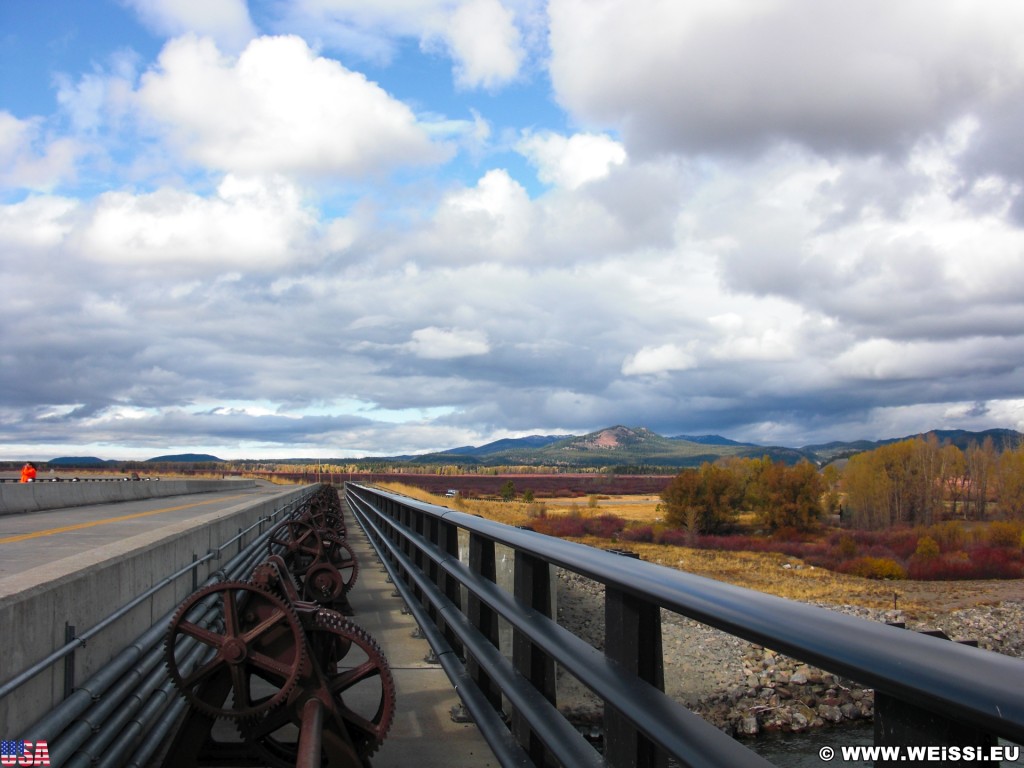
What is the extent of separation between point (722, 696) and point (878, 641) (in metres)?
23.3

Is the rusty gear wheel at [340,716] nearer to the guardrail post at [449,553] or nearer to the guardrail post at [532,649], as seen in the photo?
the guardrail post at [532,649]

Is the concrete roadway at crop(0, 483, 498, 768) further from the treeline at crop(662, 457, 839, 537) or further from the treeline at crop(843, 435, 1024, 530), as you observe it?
the treeline at crop(843, 435, 1024, 530)

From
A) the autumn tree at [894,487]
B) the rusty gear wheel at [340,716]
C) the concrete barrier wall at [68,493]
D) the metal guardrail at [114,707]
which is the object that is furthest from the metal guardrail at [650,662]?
the autumn tree at [894,487]

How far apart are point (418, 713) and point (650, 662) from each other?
3.92 meters

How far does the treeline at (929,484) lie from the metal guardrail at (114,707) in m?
118

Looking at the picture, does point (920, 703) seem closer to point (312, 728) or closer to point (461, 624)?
point (312, 728)

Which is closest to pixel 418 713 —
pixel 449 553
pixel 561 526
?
pixel 449 553

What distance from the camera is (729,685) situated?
Answer: 2392 cm

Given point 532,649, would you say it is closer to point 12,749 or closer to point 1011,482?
point 12,749

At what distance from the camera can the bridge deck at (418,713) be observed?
5.28m

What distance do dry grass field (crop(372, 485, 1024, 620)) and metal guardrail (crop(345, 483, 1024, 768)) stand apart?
4092cm

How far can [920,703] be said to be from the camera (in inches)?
56.8

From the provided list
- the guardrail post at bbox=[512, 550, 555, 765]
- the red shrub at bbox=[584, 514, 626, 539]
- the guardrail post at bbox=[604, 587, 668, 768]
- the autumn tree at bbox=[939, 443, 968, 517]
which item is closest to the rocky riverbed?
the guardrail post at bbox=[512, 550, 555, 765]

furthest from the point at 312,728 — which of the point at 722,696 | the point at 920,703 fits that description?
the point at 722,696
